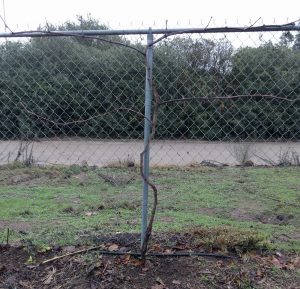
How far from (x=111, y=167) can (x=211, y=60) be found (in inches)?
167

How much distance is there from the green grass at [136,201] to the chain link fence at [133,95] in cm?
6

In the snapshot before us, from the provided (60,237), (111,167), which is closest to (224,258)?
(60,237)

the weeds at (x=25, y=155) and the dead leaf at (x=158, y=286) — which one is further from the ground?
the weeds at (x=25, y=155)

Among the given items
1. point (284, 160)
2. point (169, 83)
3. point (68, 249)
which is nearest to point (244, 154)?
point (284, 160)

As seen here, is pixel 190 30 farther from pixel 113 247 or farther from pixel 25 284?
pixel 25 284

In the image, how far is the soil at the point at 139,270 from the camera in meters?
3.32

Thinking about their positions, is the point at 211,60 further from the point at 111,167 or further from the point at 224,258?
the point at 111,167

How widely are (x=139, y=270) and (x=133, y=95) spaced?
3369mm

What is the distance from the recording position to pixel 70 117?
6.67 m

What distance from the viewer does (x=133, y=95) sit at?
253 inches

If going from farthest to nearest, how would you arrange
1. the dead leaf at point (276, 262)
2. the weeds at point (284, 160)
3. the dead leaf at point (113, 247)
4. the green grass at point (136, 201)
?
the weeds at point (284, 160), the green grass at point (136, 201), the dead leaf at point (113, 247), the dead leaf at point (276, 262)

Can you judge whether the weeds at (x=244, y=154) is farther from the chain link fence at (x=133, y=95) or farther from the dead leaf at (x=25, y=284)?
the dead leaf at (x=25, y=284)

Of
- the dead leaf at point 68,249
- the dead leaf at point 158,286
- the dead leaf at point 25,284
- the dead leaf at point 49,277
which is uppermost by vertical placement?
the dead leaf at point 68,249

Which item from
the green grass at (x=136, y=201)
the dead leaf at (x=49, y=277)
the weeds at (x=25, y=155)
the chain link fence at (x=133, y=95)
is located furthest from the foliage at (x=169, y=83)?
the dead leaf at (x=49, y=277)
